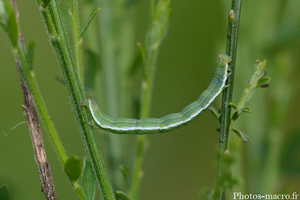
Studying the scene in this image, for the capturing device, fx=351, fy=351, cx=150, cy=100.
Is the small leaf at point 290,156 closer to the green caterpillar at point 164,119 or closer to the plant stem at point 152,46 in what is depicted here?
the green caterpillar at point 164,119

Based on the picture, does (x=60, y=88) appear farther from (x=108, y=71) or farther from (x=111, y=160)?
(x=111, y=160)

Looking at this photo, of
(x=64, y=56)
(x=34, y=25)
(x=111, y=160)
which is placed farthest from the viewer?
(x=34, y=25)

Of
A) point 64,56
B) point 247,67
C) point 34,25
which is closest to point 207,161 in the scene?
point 247,67

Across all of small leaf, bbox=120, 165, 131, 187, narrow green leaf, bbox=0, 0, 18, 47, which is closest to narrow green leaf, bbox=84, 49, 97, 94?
small leaf, bbox=120, 165, 131, 187

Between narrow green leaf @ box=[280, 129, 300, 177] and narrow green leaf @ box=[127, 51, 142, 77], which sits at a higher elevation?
narrow green leaf @ box=[127, 51, 142, 77]

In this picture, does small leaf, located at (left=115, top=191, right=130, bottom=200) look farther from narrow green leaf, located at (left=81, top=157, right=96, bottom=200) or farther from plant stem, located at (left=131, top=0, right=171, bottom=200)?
plant stem, located at (left=131, top=0, right=171, bottom=200)
